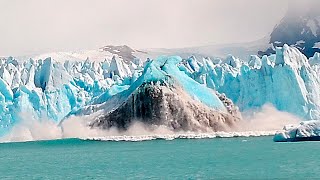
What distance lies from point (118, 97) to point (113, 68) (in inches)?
879

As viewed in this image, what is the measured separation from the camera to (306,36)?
114 metres

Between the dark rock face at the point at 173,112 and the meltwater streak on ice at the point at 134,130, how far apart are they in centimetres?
88

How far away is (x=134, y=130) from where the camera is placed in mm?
67688

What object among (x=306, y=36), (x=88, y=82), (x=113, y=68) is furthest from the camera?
(x=306, y=36)

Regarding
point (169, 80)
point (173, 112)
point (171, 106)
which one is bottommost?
point (173, 112)

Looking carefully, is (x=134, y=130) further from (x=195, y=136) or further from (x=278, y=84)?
(x=278, y=84)

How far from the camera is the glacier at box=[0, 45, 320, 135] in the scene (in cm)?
6309

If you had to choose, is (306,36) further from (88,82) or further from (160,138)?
(160,138)

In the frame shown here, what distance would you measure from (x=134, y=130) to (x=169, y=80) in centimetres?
635

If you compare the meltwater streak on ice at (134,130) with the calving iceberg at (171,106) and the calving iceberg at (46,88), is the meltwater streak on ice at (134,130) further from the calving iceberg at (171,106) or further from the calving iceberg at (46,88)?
the calving iceberg at (46,88)

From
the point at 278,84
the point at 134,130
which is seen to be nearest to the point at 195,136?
the point at 134,130

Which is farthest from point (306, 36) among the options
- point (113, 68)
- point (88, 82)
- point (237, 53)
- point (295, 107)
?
point (295, 107)

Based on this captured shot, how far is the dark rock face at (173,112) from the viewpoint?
6662 cm

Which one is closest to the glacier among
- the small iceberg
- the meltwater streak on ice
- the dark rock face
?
the meltwater streak on ice
